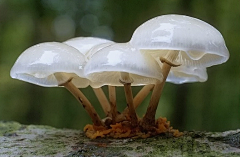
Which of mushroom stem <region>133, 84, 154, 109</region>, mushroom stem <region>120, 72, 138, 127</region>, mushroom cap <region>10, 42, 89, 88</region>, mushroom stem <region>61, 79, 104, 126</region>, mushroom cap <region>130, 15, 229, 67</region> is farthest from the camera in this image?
mushroom stem <region>133, 84, 154, 109</region>

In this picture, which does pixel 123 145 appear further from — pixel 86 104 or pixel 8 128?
pixel 8 128

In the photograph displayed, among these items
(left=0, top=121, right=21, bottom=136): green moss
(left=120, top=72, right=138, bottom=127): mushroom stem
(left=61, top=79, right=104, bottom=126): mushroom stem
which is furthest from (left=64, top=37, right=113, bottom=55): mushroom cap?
(left=0, top=121, right=21, bottom=136): green moss

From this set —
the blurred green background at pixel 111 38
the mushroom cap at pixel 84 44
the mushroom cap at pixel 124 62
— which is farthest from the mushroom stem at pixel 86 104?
the blurred green background at pixel 111 38

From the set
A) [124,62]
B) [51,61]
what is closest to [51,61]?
[51,61]

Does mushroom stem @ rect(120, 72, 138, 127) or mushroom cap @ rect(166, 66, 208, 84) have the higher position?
mushroom cap @ rect(166, 66, 208, 84)

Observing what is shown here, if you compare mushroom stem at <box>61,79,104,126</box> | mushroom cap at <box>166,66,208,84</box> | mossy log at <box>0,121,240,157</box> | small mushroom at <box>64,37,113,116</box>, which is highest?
small mushroom at <box>64,37,113,116</box>

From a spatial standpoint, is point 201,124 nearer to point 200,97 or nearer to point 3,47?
point 200,97

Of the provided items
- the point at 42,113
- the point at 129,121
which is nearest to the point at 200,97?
the point at 42,113

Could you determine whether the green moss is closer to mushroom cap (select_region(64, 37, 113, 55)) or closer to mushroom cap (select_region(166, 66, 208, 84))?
mushroom cap (select_region(64, 37, 113, 55))
